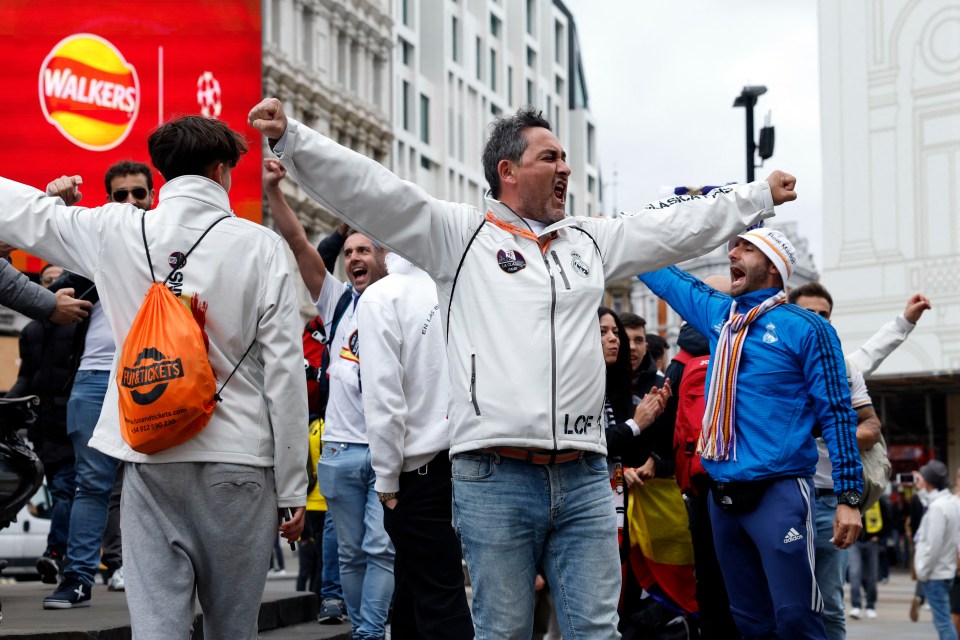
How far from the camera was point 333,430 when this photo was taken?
730 centimetres

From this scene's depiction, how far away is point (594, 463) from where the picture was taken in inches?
178

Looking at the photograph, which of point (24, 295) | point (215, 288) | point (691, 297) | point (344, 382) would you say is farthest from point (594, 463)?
point (344, 382)

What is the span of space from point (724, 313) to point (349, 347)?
206cm

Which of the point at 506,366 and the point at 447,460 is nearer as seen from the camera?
the point at 506,366

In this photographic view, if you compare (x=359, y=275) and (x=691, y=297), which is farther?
(x=359, y=275)

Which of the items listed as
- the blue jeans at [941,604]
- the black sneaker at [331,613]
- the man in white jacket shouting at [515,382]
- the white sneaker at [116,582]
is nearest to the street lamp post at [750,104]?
the blue jeans at [941,604]

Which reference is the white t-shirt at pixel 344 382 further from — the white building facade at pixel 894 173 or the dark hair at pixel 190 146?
the white building facade at pixel 894 173

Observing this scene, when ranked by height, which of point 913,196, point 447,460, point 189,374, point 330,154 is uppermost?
point 913,196

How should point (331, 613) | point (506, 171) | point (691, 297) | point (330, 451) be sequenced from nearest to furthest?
point (506, 171)
point (691, 297)
point (330, 451)
point (331, 613)

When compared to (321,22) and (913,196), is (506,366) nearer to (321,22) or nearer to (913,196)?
(913,196)

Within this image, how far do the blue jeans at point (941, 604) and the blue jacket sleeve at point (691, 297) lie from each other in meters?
7.27

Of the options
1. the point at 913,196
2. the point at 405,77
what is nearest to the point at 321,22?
the point at 405,77

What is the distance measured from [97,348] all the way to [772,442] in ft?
12.0

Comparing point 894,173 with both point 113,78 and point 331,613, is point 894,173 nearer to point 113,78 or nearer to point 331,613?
point 113,78
